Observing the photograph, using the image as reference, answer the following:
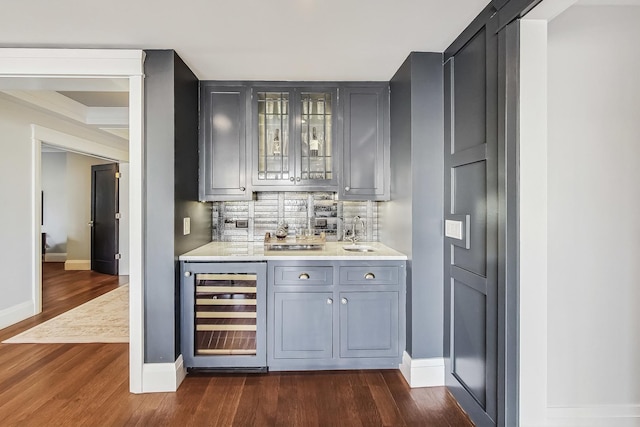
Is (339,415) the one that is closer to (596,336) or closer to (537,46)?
(596,336)

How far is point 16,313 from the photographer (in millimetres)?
3818

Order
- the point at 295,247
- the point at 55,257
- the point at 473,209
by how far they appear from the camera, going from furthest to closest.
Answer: the point at 55,257, the point at 295,247, the point at 473,209

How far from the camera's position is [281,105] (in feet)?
9.96

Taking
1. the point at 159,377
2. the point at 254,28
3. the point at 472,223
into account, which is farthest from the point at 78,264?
the point at 472,223

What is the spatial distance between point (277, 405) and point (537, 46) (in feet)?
8.27

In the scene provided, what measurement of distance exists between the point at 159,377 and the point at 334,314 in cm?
131

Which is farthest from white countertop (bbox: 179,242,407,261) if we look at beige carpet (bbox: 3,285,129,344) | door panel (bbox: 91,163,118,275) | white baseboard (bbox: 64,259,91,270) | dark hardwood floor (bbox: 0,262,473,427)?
white baseboard (bbox: 64,259,91,270)

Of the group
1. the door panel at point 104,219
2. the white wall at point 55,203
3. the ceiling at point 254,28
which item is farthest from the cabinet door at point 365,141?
the white wall at point 55,203

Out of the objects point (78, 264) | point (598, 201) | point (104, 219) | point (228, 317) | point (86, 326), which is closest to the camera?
point (598, 201)

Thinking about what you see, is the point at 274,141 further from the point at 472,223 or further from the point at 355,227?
the point at 472,223

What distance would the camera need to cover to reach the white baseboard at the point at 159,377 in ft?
7.89

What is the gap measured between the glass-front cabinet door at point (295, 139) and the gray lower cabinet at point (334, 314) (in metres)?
0.80

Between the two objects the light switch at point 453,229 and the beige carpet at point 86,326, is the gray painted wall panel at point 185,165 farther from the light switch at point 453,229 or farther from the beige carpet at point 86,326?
the light switch at point 453,229

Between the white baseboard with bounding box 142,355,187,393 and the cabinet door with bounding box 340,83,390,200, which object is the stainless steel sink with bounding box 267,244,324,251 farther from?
the white baseboard with bounding box 142,355,187,393
